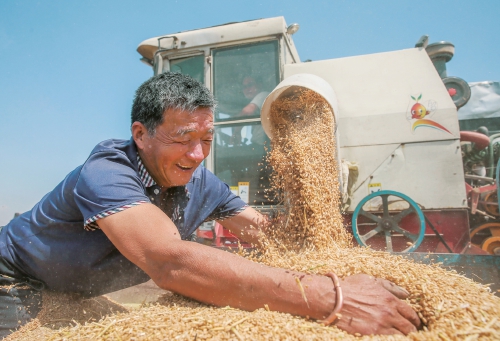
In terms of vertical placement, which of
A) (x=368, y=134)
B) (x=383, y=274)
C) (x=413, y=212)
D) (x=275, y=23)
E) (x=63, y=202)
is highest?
(x=275, y=23)

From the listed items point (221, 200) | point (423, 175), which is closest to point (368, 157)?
point (423, 175)

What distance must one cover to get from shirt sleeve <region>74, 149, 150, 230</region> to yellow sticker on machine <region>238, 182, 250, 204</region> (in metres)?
2.31

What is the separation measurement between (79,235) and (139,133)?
578 millimetres

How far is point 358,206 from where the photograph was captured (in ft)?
12.0

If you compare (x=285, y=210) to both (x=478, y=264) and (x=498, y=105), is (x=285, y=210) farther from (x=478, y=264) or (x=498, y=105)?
(x=498, y=105)

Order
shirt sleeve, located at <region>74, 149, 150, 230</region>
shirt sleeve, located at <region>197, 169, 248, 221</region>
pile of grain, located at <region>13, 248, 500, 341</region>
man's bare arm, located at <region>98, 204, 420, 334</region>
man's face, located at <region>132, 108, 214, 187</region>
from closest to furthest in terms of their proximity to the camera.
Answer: pile of grain, located at <region>13, 248, 500, 341</region> → man's bare arm, located at <region>98, 204, 420, 334</region> → shirt sleeve, located at <region>74, 149, 150, 230</region> → man's face, located at <region>132, 108, 214, 187</region> → shirt sleeve, located at <region>197, 169, 248, 221</region>

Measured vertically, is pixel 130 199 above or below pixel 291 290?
above

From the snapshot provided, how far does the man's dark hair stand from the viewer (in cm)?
161

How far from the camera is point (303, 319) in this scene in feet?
3.63

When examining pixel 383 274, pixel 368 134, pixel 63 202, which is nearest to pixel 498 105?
pixel 368 134

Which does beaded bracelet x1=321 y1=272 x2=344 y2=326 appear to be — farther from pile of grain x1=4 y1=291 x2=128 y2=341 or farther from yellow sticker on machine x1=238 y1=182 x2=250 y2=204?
yellow sticker on machine x1=238 y1=182 x2=250 y2=204

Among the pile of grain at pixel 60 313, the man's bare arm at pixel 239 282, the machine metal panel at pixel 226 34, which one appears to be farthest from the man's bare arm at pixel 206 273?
the machine metal panel at pixel 226 34

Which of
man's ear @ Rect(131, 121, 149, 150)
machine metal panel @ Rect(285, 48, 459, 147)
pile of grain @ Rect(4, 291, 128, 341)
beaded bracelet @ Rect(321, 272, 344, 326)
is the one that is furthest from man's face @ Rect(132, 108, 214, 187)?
machine metal panel @ Rect(285, 48, 459, 147)

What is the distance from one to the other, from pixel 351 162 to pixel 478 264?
212cm
